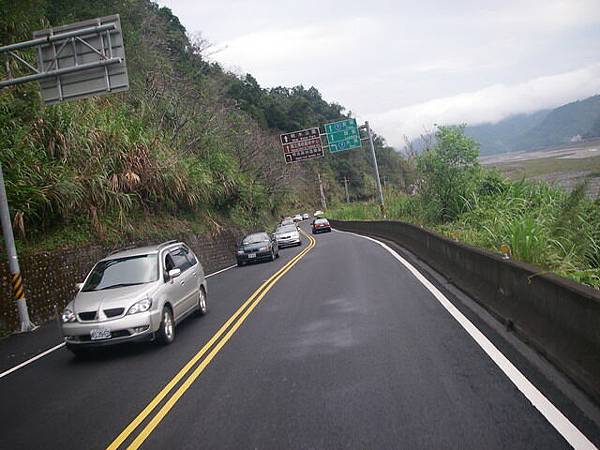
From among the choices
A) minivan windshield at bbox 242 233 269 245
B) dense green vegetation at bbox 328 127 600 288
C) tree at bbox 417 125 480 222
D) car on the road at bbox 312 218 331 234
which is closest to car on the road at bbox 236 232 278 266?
minivan windshield at bbox 242 233 269 245

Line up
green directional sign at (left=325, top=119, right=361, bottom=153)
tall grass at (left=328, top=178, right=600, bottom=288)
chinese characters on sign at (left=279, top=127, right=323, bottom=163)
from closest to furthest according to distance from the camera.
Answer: tall grass at (left=328, top=178, right=600, bottom=288)
green directional sign at (left=325, top=119, right=361, bottom=153)
chinese characters on sign at (left=279, top=127, right=323, bottom=163)

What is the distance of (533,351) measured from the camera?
6.17 meters

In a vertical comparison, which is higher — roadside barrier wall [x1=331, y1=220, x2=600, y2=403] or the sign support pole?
the sign support pole

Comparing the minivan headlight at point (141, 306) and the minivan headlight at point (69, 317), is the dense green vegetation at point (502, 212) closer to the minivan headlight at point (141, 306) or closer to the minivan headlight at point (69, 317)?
the minivan headlight at point (141, 306)

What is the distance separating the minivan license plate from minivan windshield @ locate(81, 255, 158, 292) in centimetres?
108

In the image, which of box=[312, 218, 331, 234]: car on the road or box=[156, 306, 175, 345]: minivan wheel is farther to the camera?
box=[312, 218, 331, 234]: car on the road

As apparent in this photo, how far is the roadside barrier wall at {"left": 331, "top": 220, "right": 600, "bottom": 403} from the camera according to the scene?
4.84m

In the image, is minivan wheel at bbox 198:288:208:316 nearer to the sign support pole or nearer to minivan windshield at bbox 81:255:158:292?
minivan windshield at bbox 81:255:158:292

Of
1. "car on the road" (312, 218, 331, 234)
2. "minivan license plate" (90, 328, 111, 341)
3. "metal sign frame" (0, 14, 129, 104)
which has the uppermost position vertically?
"metal sign frame" (0, 14, 129, 104)

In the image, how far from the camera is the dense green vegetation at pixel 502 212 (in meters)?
9.40

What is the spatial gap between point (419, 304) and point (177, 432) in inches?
224

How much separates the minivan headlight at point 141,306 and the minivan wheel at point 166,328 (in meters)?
0.38

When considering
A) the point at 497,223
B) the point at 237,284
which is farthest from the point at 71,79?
the point at 497,223

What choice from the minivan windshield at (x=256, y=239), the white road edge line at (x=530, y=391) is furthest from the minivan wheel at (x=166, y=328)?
the minivan windshield at (x=256, y=239)
